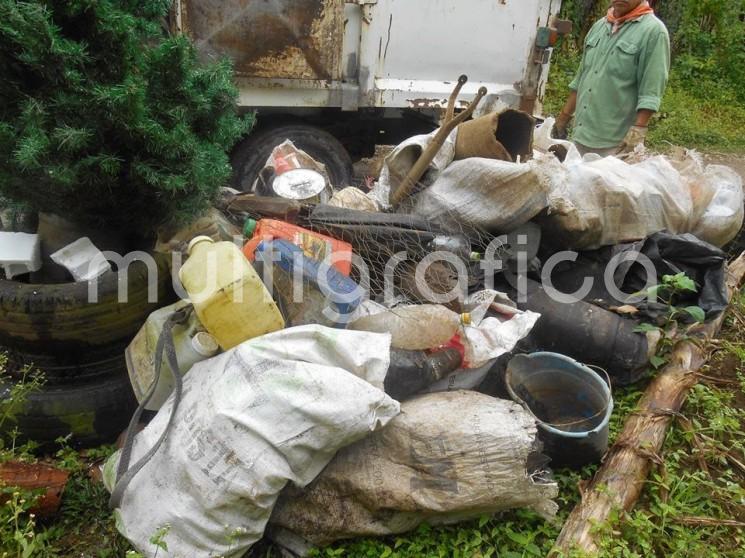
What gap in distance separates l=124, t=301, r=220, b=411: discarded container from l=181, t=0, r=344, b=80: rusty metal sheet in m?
1.85

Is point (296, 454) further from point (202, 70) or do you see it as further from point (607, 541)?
point (202, 70)

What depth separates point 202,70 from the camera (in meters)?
2.21

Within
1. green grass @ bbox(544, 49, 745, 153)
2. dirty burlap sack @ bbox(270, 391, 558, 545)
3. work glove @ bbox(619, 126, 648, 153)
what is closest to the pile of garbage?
dirty burlap sack @ bbox(270, 391, 558, 545)

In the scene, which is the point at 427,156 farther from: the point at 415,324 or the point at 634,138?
the point at 634,138

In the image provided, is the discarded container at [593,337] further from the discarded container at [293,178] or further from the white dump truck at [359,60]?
the white dump truck at [359,60]

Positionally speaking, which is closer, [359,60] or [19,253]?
[19,253]

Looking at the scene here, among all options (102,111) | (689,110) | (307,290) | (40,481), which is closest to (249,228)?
(307,290)

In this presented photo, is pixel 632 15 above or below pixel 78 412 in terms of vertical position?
above

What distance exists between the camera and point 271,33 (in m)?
3.35

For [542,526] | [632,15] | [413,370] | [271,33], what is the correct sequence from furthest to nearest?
[632,15]
[271,33]
[413,370]
[542,526]

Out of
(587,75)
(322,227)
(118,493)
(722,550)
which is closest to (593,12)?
(587,75)

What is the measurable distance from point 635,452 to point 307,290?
1.37 meters

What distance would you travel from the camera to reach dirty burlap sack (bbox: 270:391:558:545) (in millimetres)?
1800

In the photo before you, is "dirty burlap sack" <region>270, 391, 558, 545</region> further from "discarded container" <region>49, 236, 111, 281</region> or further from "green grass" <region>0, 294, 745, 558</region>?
"discarded container" <region>49, 236, 111, 281</region>
